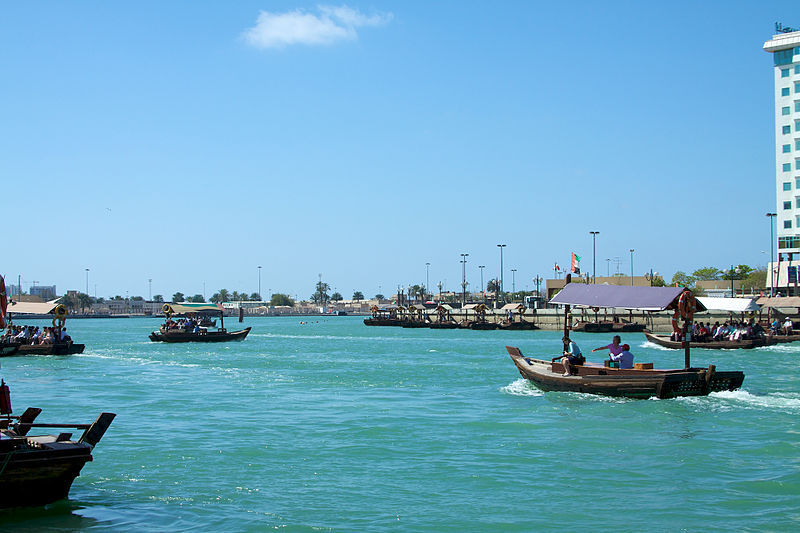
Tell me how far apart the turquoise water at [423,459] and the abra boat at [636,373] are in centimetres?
42

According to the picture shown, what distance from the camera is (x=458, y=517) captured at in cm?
1207

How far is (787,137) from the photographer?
3167 inches

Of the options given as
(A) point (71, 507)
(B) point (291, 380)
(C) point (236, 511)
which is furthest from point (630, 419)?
(B) point (291, 380)

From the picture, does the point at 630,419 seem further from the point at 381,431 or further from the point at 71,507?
the point at 71,507

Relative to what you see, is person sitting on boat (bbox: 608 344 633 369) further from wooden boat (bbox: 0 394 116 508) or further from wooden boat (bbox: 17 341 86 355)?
wooden boat (bbox: 17 341 86 355)

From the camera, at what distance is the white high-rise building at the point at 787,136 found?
7962 centimetres

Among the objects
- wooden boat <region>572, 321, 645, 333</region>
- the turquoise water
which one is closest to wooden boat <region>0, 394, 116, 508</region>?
the turquoise water

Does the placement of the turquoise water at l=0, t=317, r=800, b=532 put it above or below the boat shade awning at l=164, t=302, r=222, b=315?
below

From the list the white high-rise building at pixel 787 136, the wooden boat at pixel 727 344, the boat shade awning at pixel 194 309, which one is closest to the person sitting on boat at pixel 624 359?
the wooden boat at pixel 727 344

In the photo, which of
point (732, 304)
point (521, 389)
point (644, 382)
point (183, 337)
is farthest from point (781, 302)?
point (183, 337)

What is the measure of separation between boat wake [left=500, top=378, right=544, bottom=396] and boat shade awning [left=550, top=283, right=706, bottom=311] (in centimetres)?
323

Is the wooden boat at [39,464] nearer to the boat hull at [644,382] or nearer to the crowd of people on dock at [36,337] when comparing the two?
the boat hull at [644,382]

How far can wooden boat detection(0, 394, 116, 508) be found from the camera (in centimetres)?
1130

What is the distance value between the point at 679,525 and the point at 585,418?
9.05 m
